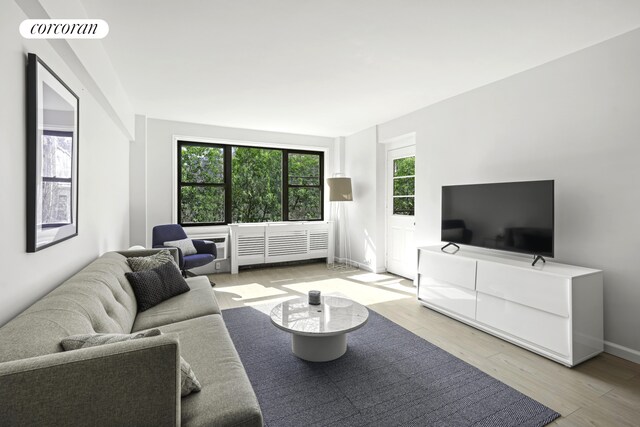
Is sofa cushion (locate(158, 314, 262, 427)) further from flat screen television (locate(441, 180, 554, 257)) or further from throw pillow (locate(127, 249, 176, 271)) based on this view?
flat screen television (locate(441, 180, 554, 257))

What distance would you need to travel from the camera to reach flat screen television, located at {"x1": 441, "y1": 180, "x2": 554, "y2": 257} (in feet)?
8.75

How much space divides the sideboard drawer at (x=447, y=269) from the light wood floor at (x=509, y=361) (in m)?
0.39

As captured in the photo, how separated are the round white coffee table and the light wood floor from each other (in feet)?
2.85

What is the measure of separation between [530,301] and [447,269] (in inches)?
32.8

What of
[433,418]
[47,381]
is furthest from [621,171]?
[47,381]

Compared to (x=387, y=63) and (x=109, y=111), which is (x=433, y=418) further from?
(x=109, y=111)

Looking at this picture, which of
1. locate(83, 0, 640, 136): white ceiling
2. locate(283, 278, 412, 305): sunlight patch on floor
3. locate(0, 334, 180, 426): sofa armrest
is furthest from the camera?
locate(283, 278, 412, 305): sunlight patch on floor

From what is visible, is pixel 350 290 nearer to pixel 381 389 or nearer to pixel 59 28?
pixel 381 389

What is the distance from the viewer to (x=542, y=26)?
229 centimetres

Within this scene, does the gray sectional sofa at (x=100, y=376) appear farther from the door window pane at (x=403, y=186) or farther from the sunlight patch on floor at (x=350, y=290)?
the door window pane at (x=403, y=186)

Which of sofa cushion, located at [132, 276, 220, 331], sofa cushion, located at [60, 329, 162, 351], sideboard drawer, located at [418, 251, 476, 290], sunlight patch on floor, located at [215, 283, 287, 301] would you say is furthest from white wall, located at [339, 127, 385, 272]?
sofa cushion, located at [60, 329, 162, 351]

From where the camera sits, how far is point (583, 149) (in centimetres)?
266

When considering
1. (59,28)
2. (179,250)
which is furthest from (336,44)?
(179,250)

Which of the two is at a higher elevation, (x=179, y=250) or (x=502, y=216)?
(x=502, y=216)
